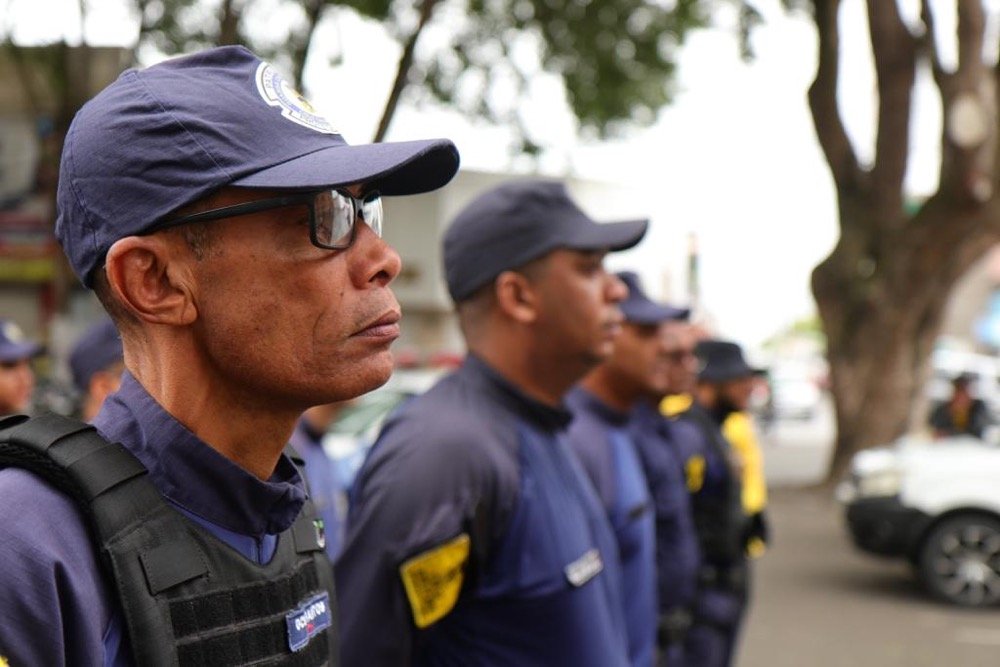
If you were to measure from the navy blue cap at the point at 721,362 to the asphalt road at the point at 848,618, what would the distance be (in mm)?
2040

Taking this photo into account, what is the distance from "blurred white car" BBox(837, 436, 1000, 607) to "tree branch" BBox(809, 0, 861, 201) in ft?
19.6

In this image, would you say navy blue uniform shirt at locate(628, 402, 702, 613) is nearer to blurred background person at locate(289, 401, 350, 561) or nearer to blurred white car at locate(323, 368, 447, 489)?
blurred background person at locate(289, 401, 350, 561)

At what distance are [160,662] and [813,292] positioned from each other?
1515 centimetres

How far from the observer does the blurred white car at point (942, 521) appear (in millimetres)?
9539

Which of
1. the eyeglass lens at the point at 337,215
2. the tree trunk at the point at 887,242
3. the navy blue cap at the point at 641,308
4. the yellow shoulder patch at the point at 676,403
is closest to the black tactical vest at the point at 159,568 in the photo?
the eyeglass lens at the point at 337,215

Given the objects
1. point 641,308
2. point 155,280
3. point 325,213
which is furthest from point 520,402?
point 641,308

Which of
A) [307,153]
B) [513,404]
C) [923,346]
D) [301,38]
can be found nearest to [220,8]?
[301,38]

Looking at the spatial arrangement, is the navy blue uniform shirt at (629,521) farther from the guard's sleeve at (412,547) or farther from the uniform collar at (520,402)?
the guard's sleeve at (412,547)

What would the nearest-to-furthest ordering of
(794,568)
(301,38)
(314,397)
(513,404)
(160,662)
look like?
(160,662)
(314,397)
(513,404)
(794,568)
(301,38)

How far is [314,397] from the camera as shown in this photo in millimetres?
1654

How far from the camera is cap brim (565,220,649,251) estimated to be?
3.23m

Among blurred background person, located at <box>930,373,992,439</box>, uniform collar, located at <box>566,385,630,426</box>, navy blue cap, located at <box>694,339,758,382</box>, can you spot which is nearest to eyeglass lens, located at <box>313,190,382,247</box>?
uniform collar, located at <box>566,385,630,426</box>

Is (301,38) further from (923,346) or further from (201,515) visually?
(201,515)

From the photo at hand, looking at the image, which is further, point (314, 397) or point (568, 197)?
point (568, 197)
